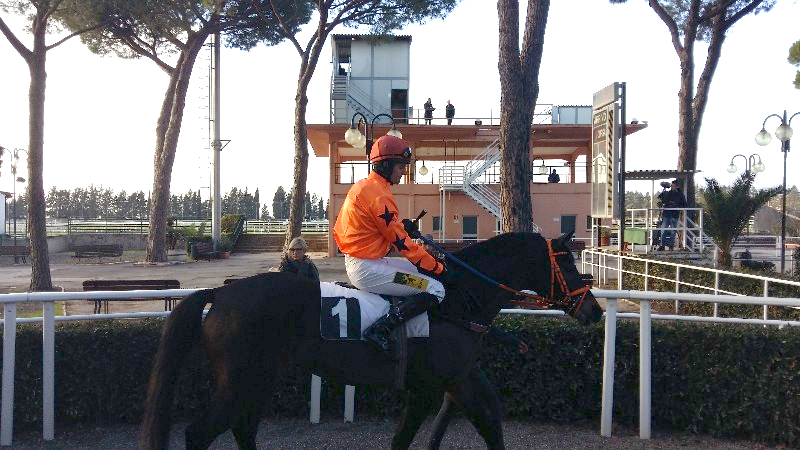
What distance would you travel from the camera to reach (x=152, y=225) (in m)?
25.6

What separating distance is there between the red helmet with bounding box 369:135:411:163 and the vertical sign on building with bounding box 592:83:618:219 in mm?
10405

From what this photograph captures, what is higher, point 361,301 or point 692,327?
point 361,301

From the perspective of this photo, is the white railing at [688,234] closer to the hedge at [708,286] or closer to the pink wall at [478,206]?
the hedge at [708,286]

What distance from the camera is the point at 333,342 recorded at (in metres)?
3.97

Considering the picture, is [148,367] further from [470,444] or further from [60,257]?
[60,257]

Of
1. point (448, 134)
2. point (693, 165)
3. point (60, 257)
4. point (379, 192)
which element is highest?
point (448, 134)

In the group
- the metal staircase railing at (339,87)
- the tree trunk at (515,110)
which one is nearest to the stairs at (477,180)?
the metal staircase railing at (339,87)

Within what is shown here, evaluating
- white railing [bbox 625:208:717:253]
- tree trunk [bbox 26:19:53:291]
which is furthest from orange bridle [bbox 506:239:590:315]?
tree trunk [bbox 26:19:53:291]

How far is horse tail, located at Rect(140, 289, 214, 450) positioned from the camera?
382 centimetres

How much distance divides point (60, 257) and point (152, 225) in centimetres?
928

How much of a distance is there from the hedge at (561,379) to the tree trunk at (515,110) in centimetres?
398

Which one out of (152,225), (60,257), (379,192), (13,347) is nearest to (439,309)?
(379,192)

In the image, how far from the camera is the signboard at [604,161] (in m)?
13.7

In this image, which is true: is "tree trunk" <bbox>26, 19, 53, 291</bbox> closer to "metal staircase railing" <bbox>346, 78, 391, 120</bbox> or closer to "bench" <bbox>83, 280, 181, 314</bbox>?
"bench" <bbox>83, 280, 181, 314</bbox>
